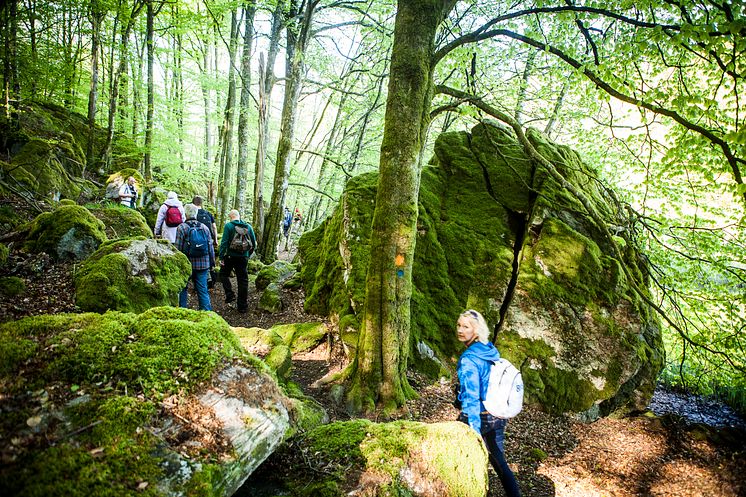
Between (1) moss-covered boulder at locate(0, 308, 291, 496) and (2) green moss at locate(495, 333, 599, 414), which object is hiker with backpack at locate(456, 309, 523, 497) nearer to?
(1) moss-covered boulder at locate(0, 308, 291, 496)

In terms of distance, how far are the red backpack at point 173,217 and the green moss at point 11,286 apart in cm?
392

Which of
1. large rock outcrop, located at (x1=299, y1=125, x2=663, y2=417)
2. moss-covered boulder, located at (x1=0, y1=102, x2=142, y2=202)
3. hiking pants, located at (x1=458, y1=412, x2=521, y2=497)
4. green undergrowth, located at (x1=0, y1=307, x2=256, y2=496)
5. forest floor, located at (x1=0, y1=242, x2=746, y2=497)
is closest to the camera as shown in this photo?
green undergrowth, located at (x1=0, y1=307, x2=256, y2=496)

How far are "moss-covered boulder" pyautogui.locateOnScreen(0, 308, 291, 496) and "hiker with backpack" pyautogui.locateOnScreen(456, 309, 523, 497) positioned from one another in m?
1.72

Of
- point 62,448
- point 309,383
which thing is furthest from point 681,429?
point 62,448

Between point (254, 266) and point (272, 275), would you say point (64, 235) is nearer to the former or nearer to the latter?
point (272, 275)

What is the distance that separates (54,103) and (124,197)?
24.4ft

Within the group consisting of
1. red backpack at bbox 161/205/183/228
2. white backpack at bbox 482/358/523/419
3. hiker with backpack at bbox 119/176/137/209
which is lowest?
white backpack at bbox 482/358/523/419

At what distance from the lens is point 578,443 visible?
545 centimetres

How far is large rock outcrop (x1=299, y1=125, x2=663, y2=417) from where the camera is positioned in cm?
610

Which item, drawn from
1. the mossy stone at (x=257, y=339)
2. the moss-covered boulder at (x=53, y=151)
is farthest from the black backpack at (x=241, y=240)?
the moss-covered boulder at (x=53, y=151)

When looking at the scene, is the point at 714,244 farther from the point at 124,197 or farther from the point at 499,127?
the point at 124,197

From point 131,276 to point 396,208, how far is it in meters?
4.29

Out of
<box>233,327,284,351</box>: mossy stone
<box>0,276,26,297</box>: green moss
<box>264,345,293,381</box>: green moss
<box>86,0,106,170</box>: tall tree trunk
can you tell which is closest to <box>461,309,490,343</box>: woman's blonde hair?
<box>264,345,293,381</box>: green moss

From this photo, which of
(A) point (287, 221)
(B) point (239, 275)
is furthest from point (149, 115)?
(B) point (239, 275)
